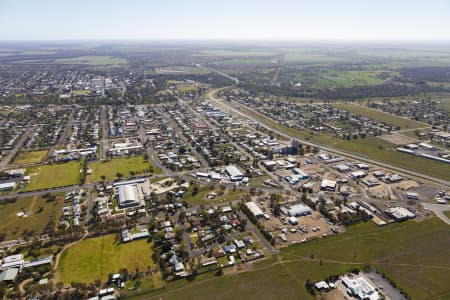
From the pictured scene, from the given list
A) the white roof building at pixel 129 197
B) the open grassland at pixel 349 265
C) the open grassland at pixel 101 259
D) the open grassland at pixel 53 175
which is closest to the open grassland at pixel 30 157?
the open grassland at pixel 53 175

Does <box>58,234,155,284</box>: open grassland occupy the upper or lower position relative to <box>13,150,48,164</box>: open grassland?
lower

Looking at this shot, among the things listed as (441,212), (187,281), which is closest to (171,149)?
(187,281)

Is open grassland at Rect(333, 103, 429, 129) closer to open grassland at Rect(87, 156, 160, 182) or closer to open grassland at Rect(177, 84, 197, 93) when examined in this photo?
open grassland at Rect(177, 84, 197, 93)

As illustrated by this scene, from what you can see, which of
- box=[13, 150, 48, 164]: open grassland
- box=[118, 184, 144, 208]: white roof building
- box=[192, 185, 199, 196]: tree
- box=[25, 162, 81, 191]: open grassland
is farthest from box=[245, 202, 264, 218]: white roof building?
box=[13, 150, 48, 164]: open grassland

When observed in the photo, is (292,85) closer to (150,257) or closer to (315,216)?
(315,216)

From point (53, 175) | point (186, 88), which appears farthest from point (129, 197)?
point (186, 88)

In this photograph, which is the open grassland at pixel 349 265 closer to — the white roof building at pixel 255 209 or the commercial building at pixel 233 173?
the white roof building at pixel 255 209
